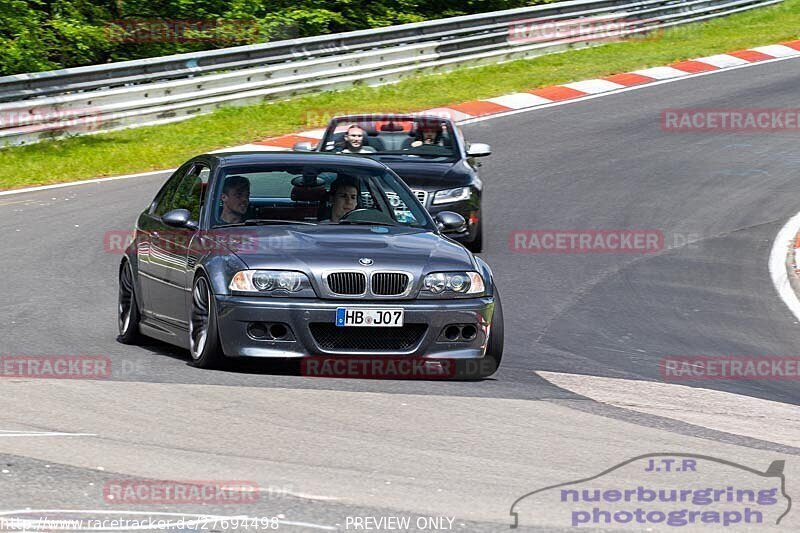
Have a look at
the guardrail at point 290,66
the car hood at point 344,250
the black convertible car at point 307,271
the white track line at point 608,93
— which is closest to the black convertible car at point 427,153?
the black convertible car at point 307,271

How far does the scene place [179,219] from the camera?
891cm

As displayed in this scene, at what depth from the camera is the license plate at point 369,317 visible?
26.3 feet

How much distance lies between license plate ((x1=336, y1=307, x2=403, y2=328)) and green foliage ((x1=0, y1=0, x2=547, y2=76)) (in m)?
16.4

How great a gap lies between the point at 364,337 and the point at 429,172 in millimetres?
5932

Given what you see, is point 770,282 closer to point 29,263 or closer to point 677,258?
point 677,258

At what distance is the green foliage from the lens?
23794 millimetres

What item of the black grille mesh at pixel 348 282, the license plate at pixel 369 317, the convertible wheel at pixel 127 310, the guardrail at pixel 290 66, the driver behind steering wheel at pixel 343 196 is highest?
the driver behind steering wheel at pixel 343 196

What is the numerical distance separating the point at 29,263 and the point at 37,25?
12517 mm

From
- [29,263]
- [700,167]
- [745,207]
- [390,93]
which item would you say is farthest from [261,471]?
[390,93]

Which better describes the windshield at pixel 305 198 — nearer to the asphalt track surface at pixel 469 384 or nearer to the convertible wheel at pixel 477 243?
the asphalt track surface at pixel 469 384

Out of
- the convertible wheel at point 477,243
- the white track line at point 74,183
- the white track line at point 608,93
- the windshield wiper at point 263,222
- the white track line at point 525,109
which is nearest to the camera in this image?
the windshield wiper at point 263,222

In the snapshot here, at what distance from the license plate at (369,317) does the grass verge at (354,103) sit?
1037 cm

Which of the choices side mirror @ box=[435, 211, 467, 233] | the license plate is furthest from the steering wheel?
the license plate

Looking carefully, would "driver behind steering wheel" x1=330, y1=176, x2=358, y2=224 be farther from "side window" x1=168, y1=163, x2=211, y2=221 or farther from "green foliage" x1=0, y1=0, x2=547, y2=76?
"green foliage" x1=0, y1=0, x2=547, y2=76
